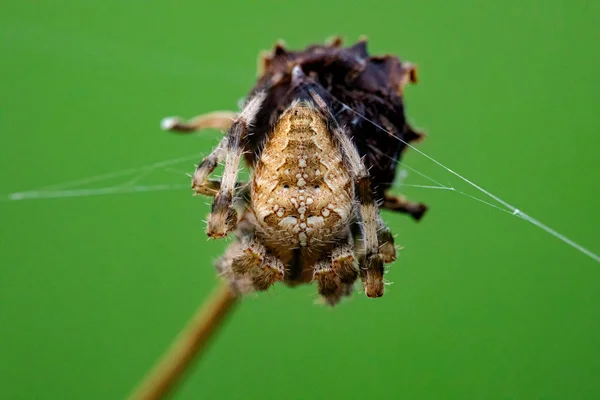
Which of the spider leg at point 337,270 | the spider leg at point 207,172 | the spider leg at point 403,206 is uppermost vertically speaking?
the spider leg at point 403,206

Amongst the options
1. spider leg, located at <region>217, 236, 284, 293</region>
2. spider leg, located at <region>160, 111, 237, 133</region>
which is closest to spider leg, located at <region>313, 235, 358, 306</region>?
spider leg, located at <region>217, 236, 284, 293</region>

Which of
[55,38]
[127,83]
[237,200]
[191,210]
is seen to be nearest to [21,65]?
[55,38]

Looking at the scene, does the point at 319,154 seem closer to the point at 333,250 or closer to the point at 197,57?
the point at 333,250

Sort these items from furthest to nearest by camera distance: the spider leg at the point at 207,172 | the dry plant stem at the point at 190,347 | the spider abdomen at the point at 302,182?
the dry plant stem at the point at 190,347, the spider leg at the point at 207,172, the spider abdomen at the point at 302,182

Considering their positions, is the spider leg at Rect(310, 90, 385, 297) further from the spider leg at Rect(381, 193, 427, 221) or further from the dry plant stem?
the dry plant stem

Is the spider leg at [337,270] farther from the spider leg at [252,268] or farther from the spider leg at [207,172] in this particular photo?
the spider leg at [207,172]

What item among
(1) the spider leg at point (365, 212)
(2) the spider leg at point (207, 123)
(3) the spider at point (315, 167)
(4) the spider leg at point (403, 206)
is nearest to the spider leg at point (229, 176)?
(3) the spider at point (315, 167)

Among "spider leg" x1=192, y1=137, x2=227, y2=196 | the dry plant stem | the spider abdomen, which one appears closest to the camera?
the spider abdomen
